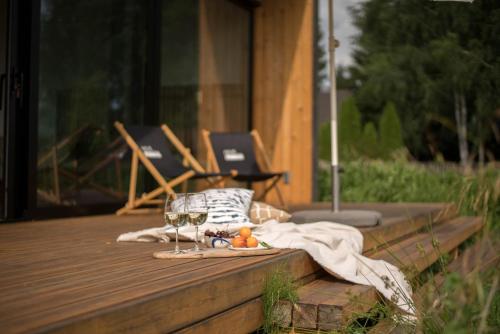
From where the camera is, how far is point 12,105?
4.55 metres

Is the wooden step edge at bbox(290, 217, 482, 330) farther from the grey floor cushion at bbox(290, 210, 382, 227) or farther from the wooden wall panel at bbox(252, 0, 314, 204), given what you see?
the wooden wall panel at bbox(252, 0, 314, 204)

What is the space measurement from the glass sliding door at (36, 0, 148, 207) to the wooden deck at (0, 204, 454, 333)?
178cm

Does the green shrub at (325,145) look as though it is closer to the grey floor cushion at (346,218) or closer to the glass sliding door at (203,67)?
the glass sliding door at (203,67)

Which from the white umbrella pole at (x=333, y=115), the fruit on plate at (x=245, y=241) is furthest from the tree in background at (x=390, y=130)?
the fruit on plate at (x=245, y=241)

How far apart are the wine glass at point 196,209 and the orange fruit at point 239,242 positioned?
11.9 inches

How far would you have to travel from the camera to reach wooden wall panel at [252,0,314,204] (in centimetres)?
751

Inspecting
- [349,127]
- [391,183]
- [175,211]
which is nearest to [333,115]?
[175,211]

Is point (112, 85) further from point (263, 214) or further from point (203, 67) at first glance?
point (263, 214)

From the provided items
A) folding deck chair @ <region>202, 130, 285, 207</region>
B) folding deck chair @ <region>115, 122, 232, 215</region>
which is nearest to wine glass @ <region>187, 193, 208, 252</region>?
folding deck chair @ <region>115, 122, 232, 215</region>

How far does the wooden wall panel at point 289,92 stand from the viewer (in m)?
7.51

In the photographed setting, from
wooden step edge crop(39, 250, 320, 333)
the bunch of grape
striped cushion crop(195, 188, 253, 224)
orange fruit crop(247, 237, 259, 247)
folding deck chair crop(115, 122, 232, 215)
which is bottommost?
wooden step edge crop(39, 250, 320, 333)

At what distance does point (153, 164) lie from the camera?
5379 millimetres

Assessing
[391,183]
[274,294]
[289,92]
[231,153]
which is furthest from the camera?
[391,183]

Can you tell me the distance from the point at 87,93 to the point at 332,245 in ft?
9.54
